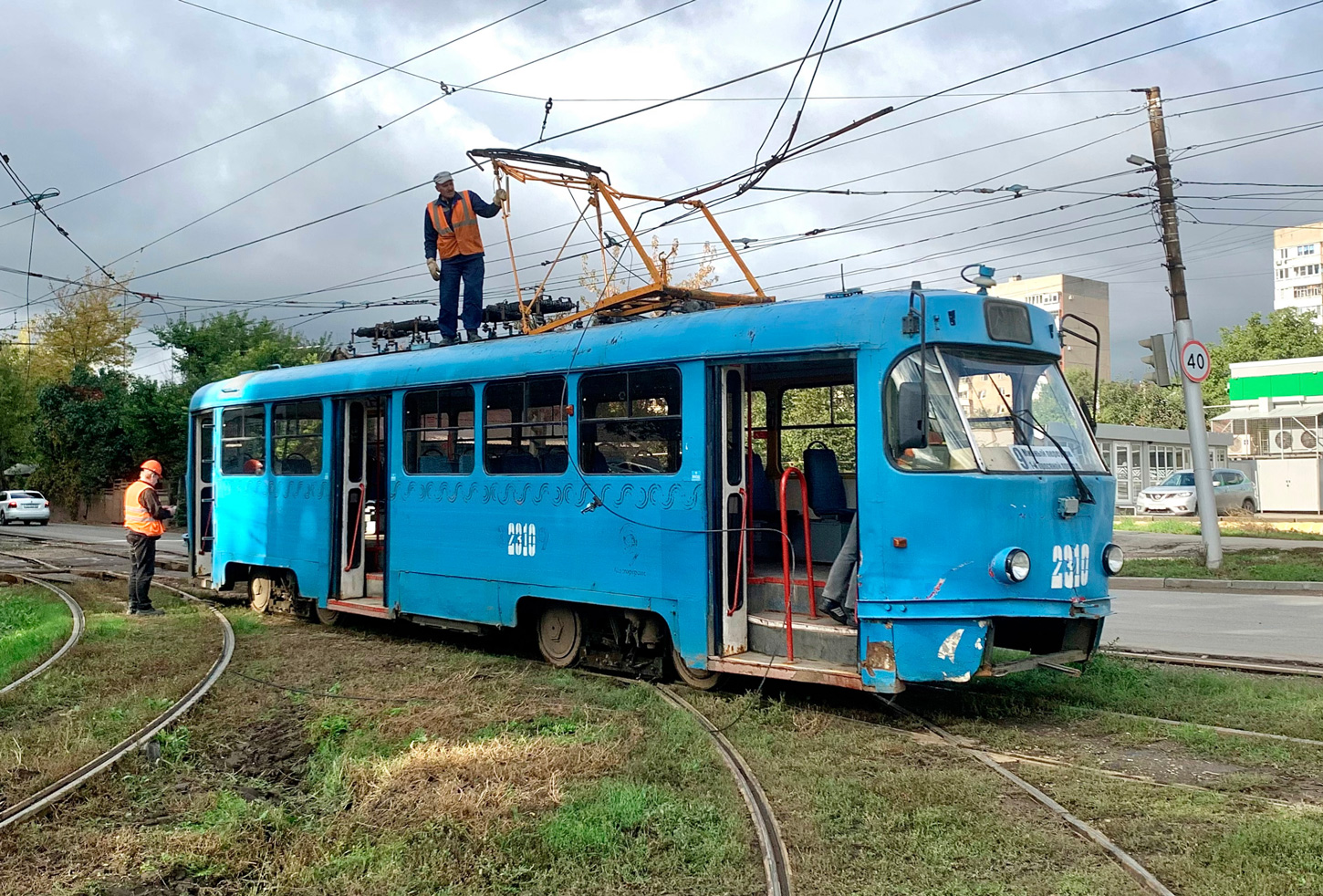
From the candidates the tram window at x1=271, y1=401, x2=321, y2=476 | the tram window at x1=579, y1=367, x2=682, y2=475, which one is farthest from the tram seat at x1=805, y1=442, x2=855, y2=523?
the tram window at x1=271, y1=401, x2=321, y2=476

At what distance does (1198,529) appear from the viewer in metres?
27.0

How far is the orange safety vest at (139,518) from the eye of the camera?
41.8 feet

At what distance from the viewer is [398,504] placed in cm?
1053

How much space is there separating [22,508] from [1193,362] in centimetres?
3896

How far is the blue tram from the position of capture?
685 centimetres

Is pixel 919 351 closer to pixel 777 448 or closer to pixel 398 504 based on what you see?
pixel 777 448

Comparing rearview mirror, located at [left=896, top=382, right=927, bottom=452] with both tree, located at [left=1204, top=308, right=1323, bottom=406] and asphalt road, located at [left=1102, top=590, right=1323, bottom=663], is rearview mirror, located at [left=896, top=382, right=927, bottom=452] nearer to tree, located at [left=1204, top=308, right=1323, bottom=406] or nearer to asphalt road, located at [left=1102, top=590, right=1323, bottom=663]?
asphalt road, located at [left=1102, top=590, right=1323, bottom=663]

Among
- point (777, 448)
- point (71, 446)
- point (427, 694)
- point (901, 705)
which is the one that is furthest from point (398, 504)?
point (71, 446)

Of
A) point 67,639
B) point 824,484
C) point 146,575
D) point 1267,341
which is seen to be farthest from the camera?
point 1267,341

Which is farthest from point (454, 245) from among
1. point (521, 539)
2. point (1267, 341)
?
point (1267, 341)

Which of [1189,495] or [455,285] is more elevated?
[455,285]

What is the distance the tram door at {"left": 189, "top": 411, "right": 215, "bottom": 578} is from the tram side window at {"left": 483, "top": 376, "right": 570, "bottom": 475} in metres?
5.85

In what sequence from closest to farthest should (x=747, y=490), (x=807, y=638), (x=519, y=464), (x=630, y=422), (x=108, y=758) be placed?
(x=108, y=758) → (x=807, y=638) → (x=747, y=490) → (x=630, y=422) → (x=519, y=464)

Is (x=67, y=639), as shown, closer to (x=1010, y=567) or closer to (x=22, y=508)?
(x=1010, y=567)
